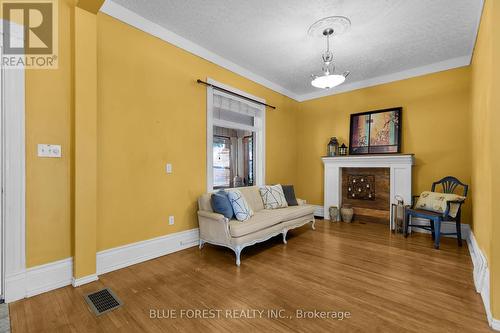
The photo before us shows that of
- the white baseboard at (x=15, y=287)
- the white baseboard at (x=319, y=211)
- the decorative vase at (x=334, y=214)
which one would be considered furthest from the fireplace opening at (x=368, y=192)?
the white baseboard at (x=15, y=287)

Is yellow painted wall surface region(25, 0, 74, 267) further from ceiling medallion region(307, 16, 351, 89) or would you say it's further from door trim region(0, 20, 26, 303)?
ceiling medallion region(307, 16, 351, 89)

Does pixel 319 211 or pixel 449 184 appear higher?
pixel 449 184

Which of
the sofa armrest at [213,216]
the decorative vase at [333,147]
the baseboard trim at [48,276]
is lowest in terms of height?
the baseboard trim at [48,276]

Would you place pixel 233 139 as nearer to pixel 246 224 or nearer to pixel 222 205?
pixel 222 205

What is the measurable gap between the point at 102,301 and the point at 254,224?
172 cm

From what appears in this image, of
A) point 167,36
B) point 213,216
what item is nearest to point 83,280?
point 213,216

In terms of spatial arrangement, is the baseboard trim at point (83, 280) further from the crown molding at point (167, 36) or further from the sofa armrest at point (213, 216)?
the crown molding at point (167, 36)

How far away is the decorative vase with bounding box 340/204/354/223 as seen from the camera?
483 centimetres

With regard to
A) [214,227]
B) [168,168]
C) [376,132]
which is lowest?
[214,227]

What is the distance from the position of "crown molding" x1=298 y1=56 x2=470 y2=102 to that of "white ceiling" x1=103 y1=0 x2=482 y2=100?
0.02 meters

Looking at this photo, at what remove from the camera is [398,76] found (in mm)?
4461

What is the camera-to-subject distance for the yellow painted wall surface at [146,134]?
2619mm

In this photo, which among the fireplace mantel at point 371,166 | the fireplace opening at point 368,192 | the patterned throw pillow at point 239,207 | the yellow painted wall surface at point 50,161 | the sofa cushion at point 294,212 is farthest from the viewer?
the fireplace opening at point 368,192

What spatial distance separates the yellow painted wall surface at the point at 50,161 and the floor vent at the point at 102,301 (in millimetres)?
566
